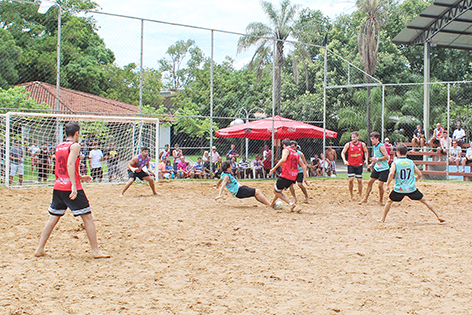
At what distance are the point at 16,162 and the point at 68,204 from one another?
9.04m

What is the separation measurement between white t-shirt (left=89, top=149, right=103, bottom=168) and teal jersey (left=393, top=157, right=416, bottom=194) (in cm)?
967

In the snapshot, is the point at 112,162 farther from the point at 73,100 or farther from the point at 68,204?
the point at 68,204

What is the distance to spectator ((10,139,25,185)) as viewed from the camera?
1342 cm

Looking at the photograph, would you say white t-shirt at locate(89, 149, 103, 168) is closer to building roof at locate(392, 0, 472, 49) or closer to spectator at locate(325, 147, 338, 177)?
spectator at locate(325, 147, 338, 177)

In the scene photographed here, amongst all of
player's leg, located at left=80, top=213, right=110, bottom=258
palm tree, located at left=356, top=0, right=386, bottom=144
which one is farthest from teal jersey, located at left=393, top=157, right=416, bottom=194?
palm tree, located at left=356, top=0, right=386, bottom=144

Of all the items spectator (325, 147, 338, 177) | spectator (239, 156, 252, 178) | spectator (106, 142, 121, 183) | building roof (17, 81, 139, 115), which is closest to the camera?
building roof (17, 81, 139, 115)

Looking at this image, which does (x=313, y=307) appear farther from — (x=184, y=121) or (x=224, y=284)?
(x=184, y=121)

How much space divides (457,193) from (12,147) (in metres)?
13.3

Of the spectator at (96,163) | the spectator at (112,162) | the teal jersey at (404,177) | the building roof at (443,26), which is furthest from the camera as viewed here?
the building roof at (443,26)

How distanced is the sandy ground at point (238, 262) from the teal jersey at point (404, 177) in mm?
665

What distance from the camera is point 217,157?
18.5m

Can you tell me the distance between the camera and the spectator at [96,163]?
14599 mm

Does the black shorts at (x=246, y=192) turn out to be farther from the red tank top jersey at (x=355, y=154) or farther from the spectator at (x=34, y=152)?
the spectator at (x=34, y=152)

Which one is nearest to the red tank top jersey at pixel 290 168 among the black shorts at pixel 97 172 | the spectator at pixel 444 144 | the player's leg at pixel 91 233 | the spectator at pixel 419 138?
the player's leg at pixel 91 233
